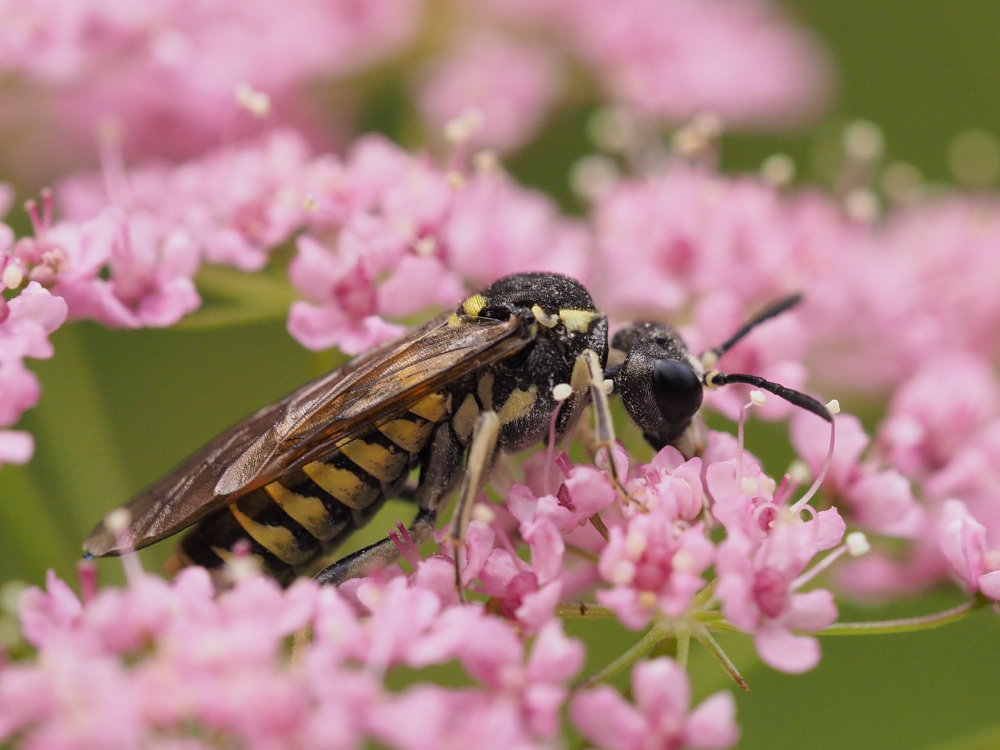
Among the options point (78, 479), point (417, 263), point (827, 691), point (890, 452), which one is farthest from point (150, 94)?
point (827, 691)

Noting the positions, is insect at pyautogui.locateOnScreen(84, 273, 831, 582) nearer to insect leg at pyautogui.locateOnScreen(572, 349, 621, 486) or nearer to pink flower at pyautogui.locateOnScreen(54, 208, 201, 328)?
insect leg at pyautogui.locateOnScreen(572, 349, 621, 486)

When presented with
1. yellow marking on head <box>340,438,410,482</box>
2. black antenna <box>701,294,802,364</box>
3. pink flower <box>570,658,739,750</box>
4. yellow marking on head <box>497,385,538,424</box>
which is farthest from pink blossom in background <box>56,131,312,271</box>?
pink flower <box>570,658,739,750</box>

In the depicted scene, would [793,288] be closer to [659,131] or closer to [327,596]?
[659,131]

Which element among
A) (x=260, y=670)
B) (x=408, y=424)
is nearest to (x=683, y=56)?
(x=408, y=424)

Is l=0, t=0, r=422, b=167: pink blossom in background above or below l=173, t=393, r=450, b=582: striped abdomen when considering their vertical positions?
above

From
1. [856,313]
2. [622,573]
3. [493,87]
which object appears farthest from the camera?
[493,87]

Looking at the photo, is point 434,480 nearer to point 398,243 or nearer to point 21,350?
point 398,243
